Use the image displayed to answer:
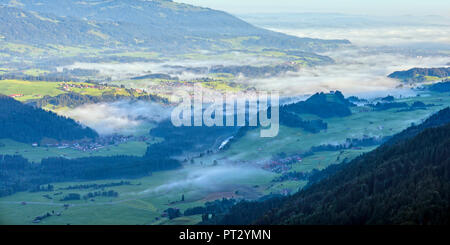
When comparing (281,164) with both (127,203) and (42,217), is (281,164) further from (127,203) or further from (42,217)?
(42,217)

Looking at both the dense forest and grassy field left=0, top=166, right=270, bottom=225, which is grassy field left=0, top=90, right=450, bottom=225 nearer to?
grassy field left=0, top=166, right=270, bottom=225

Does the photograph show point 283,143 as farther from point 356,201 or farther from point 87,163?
point 356,201

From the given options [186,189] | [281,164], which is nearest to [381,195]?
[186,189]

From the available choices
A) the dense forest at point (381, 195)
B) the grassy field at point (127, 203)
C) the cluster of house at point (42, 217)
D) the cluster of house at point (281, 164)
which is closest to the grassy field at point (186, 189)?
the grassy field at point (127, 203)

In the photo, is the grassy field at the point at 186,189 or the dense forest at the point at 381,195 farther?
the grassy field at the point at 186,189

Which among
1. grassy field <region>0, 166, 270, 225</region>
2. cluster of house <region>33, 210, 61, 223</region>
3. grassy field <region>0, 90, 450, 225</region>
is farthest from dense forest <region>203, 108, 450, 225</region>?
cluster of house <region>33, 210, 61, 223</region>

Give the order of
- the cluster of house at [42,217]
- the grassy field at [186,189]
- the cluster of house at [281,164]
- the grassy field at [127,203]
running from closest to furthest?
1. the grassy field at [127,203]
2. the cluster of house at [42,217]
3. the grassy field at [186,189]
4. the cluster of house at [281,164]

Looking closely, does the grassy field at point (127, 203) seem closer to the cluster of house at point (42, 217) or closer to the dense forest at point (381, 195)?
the cluster of house at point (42, 217)
